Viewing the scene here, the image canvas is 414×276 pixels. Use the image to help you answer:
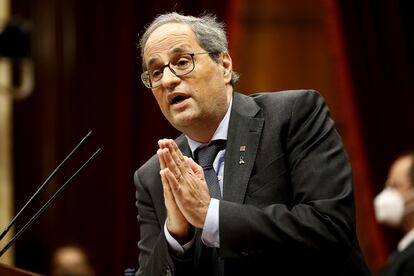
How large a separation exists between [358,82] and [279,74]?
3.24 ft

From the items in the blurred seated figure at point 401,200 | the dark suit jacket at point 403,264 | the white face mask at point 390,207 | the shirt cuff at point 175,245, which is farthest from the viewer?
the white face mask at point 390,207

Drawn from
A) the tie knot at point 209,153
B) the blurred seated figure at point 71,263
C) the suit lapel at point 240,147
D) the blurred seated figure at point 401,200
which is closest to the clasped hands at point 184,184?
the suit lapel at point 240,147

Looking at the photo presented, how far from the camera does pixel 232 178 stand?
2363 mm

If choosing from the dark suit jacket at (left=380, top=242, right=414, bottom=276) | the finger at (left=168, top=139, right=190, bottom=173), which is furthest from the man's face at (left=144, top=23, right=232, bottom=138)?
the dark suit jacket at (left=380, top=242, right=414, bottom=276)

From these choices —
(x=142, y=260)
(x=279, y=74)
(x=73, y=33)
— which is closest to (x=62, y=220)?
(x=73, y=33)

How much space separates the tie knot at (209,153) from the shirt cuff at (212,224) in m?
0.30

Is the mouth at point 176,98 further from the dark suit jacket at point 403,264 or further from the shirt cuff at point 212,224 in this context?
the dark suit jacket at point 403,264

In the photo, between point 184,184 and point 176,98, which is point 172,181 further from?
point 176,98

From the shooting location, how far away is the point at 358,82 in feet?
17.6

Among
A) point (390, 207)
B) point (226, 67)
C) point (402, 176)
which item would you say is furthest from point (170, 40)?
point (390, 207)

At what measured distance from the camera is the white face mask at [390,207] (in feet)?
15.0

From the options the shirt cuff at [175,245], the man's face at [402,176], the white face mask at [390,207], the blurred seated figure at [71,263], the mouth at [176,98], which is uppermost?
the mouth at [176,98]

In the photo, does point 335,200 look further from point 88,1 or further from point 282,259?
point 88,1

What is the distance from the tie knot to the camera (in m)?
2.50
